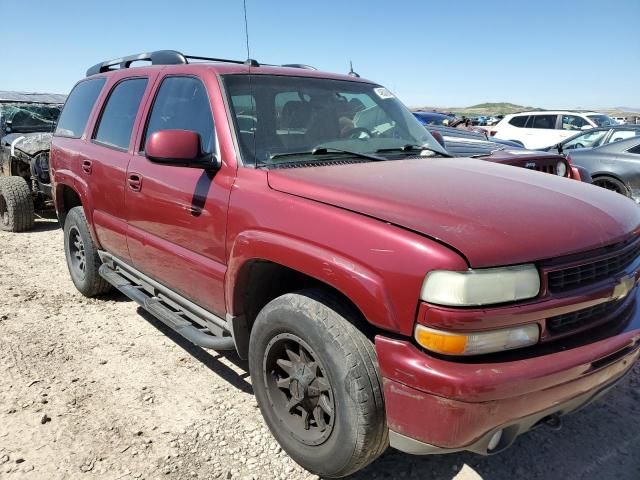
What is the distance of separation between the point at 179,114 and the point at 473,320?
7.28 feet

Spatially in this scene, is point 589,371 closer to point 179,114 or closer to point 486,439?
point 486,439

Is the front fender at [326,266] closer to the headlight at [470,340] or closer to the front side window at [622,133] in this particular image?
the headlight at [470,340]

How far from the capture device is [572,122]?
49.6 feet

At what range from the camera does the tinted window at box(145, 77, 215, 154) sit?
2836mm

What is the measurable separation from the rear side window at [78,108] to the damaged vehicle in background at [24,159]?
230cm

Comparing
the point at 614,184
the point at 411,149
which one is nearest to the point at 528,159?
the point at 411,149

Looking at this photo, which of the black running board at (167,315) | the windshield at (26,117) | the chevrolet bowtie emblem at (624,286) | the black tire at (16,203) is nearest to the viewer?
the chevrolet bowtie emblem at (624,286)

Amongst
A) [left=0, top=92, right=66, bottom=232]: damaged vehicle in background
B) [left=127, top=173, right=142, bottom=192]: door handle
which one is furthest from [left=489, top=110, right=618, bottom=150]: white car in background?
[left=127, top=173, right=142, bottom=192]: door handle

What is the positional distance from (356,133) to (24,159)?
664cm

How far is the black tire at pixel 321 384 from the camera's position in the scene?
195 centimetres

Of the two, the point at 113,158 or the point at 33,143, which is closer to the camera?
the point at 113,158

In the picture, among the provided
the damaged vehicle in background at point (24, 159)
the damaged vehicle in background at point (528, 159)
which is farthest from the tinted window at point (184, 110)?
the damaged vehicle in background at point (24, 159)

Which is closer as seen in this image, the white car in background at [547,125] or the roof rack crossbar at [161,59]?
the roof rack crossbar at [161,59]

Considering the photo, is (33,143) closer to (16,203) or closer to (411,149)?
(16,203)
